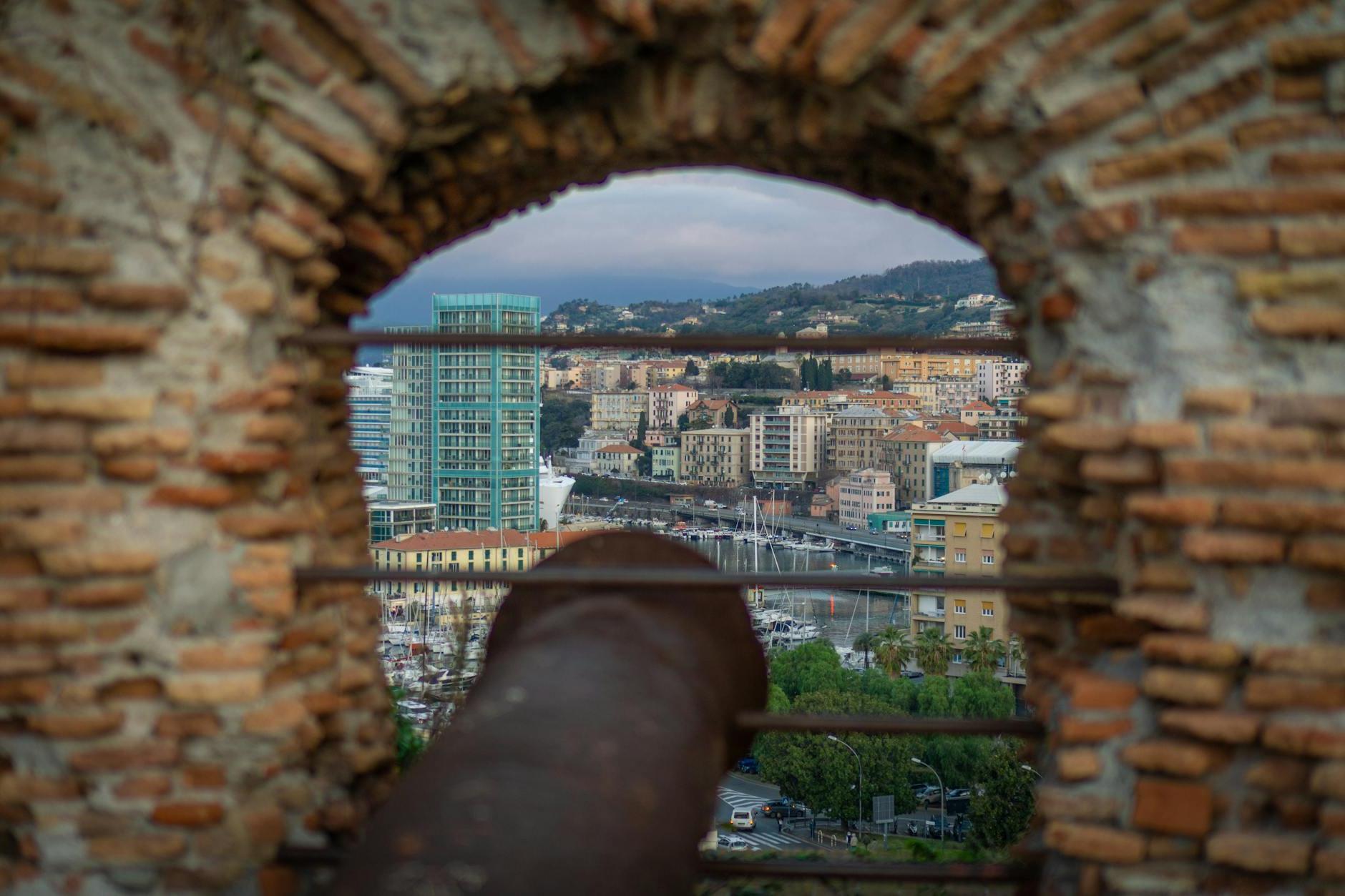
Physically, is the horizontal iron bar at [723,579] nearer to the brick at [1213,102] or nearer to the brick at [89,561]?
the brick at [89,561]

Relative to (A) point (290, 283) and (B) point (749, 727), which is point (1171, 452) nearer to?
(B) point (749, 727)

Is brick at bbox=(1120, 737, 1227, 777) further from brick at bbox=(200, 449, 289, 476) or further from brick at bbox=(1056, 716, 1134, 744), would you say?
brick at bbox=(200, 449, 289, 476)

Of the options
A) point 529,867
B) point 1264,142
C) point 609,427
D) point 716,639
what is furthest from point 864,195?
point 609,427

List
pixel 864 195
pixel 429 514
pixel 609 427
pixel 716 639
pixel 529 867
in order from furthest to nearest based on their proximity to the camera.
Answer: pixel 609 427 < pixel 429 514 < pixel 864 195 < pixel 716 639 < pixel 529 867

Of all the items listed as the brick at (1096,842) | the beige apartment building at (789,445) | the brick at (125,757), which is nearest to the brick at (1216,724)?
the brick at (1096,842)

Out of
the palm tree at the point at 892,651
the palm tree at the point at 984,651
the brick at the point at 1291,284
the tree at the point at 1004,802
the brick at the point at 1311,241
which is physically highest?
the brick at the point at 1311,241

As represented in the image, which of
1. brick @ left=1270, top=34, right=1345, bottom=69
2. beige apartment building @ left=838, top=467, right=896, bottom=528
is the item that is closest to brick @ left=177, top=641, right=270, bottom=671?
brick @ left=1270, top=34, right=1345, bottom=69

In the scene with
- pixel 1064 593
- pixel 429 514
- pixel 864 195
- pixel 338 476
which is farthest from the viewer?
pixel 429 514

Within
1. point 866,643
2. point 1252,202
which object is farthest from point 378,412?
point 866,643
